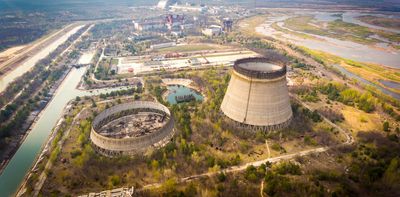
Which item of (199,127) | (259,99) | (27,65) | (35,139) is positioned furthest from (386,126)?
(27,65)

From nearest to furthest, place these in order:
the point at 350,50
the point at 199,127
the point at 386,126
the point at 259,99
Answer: the point at 259,99 → the point at 386,126 → the point at 199,127 → the point at 350,50

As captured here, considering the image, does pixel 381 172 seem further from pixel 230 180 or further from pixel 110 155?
pixel 110 155

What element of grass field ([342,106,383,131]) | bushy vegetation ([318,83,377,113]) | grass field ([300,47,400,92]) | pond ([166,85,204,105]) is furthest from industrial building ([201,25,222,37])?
grass field ([342,106,383,131])

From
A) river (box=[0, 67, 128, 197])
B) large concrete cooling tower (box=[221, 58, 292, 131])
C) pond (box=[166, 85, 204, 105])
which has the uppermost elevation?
large concrete cooling tower (box=[221, 58, 292, 131])

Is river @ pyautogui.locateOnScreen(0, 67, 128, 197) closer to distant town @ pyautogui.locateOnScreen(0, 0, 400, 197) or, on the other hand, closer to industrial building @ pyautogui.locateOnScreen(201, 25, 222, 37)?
distant town @ pyautogui.locateOnScreen(0, 0, 400, 197)

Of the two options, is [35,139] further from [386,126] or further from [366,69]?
[366,69]
